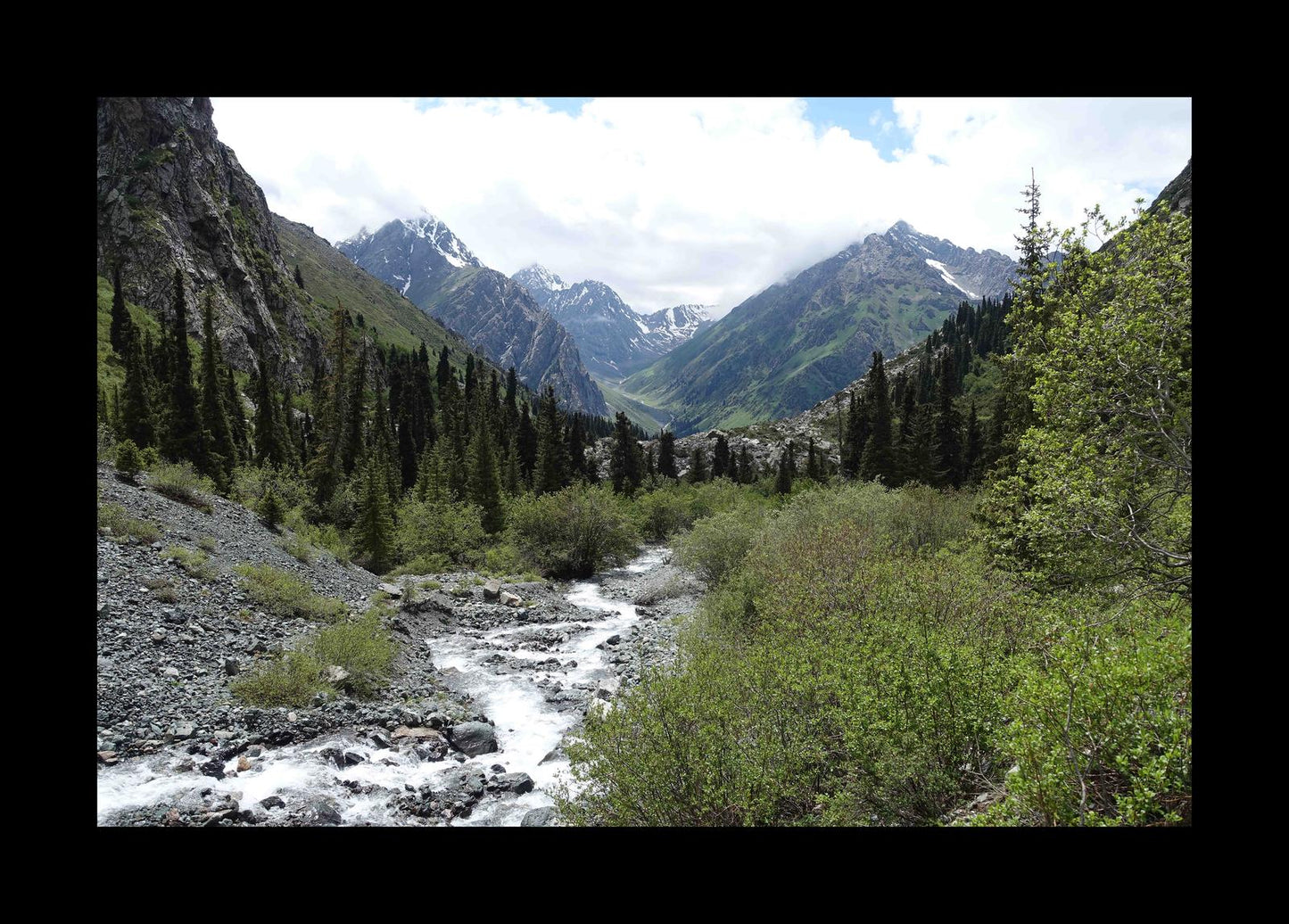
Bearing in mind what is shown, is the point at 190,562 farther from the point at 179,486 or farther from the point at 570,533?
the point at 570,533

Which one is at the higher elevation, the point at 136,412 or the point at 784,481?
the point at 136,412

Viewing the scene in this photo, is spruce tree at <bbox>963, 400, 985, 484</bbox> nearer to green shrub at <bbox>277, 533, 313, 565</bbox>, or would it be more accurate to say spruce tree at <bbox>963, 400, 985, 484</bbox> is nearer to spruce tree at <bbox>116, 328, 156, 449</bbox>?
green shrub at <bbox>277, 533, 313, 565</bbox>

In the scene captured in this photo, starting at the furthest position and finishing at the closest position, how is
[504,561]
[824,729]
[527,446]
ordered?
[527,446] → [504,561] → [824,729]

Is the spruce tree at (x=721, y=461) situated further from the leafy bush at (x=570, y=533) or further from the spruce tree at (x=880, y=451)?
the leafy bush at (x=570, y=533)

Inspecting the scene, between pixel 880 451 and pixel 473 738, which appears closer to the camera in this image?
pixel 473 738

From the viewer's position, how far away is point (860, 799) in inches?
332

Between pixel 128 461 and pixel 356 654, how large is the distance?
66.6 ft

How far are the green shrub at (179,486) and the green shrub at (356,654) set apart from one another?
15.7 m

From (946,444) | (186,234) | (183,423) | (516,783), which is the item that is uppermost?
(186,234)

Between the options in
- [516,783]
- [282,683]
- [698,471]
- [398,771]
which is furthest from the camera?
[698,471]

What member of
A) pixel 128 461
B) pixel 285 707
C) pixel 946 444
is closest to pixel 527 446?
pixel 128 461

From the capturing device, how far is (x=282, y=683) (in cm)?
1452

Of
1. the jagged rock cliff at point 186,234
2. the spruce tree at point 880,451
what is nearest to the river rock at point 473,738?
the spruce tree at point 880,451
